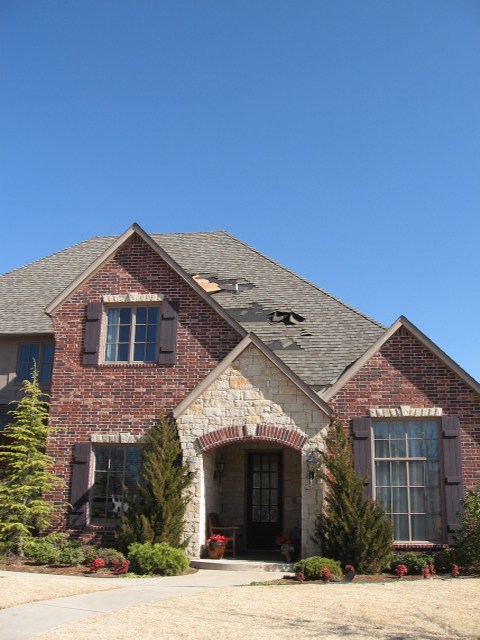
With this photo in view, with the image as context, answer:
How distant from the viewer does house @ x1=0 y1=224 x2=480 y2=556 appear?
49.3 feet

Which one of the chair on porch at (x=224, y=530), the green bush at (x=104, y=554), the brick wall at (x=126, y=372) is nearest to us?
the green bush at (x=104, y=554)

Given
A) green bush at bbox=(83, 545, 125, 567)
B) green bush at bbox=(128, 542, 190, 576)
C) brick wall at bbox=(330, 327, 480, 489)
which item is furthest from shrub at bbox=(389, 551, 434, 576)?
green bush at bbox=(83, 545, 125, 567)

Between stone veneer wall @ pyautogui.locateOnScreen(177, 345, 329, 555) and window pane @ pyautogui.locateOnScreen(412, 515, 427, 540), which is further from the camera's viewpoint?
→ stone veneer wall @ pyautogui.locateOnScreen(177, 345, 329, 555)

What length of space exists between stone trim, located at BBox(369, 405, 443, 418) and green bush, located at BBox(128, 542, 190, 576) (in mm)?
5096

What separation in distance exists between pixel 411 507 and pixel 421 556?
134 centimetres

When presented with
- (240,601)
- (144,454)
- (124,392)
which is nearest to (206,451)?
(144,454)

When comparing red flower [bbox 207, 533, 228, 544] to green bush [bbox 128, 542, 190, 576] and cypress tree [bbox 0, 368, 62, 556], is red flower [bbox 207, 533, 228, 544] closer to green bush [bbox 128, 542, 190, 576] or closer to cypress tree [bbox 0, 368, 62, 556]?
green bush [bbox 128, 542, 190, 576]

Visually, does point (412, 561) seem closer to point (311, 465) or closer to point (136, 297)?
point (311, 465)

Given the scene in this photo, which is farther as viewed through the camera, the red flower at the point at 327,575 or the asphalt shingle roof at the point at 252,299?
the asphalt shingle roof at the point at 252,299

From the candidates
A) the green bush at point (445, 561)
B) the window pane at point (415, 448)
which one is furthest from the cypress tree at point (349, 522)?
the window pane at point (415, 448)

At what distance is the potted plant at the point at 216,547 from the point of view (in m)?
15.1

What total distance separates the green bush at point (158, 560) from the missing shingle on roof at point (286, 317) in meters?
7.14

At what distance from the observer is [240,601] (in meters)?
10.1

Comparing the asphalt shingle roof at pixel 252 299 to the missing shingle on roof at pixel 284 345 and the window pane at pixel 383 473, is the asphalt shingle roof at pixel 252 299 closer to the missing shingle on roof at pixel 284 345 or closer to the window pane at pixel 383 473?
the missing shingle on roof at pixel 284 345
